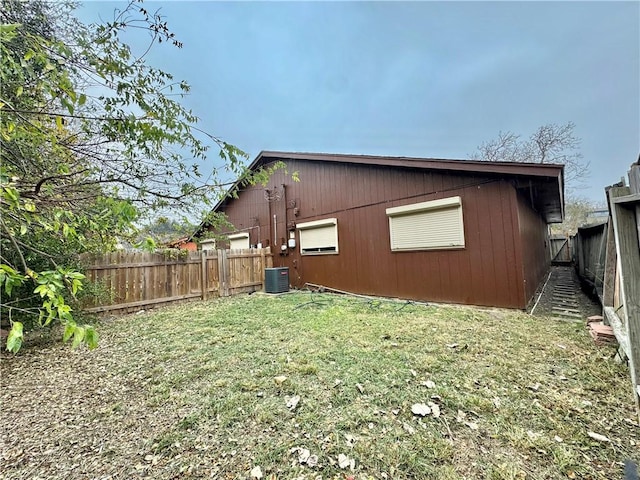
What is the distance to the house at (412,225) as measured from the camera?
16.3 feet

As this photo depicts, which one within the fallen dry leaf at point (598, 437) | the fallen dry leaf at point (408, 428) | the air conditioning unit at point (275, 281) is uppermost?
the air conditioning unit at point (275, 281)

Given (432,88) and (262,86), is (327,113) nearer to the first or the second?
(432,88)

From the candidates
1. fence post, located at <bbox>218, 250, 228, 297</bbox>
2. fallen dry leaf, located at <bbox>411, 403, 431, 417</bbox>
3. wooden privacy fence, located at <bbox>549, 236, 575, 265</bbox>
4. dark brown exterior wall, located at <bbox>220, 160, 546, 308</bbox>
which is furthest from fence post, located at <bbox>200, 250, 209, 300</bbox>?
wooden privacy fence, located at <bbox>549, 236, 575, 265</bbox>

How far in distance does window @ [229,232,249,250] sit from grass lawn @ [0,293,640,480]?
736 centimetres

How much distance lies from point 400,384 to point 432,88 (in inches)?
642

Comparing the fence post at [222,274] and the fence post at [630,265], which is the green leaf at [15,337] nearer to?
the fence post at [630,265]

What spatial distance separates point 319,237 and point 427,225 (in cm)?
342

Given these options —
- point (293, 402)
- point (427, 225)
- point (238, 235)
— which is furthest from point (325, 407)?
point (238, 235)

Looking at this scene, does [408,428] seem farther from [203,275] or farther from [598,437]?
[203,275]

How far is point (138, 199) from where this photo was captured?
103 inches

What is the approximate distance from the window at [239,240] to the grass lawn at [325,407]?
290 inches

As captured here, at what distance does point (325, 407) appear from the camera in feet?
6.58

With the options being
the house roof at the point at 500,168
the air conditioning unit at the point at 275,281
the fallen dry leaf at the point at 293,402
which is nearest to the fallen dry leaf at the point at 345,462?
A: the fallen dry leaf at the point at 293,402

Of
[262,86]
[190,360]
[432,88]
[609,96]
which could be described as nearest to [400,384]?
[190,360]
